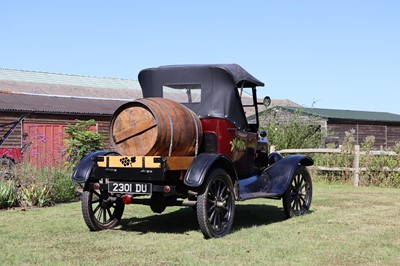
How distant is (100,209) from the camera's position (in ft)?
27.8

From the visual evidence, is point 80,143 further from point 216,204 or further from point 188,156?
point 216,204

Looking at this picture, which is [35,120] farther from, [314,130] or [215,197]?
[215,197]

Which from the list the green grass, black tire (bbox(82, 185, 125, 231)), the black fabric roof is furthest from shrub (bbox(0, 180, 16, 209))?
the black fabric roof

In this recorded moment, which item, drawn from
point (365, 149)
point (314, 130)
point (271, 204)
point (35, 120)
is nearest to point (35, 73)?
point (35, 120)

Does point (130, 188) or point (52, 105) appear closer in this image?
point (130, 188)

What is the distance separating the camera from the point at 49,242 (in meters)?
7.25

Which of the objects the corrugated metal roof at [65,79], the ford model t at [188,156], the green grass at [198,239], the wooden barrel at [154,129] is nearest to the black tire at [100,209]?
the ford model t at [188,156]

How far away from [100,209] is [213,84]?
2508mm

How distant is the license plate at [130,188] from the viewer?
750 cm

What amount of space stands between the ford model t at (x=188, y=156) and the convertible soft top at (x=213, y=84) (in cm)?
1

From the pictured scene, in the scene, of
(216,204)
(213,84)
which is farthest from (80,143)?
(216,204)

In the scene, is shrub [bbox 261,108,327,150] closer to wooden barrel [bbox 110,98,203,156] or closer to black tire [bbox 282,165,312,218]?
black tire [bbox 282,165,312,218]

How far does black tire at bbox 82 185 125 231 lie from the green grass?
16 centimetres

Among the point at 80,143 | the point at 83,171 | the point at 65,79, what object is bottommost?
the point at 83,171
